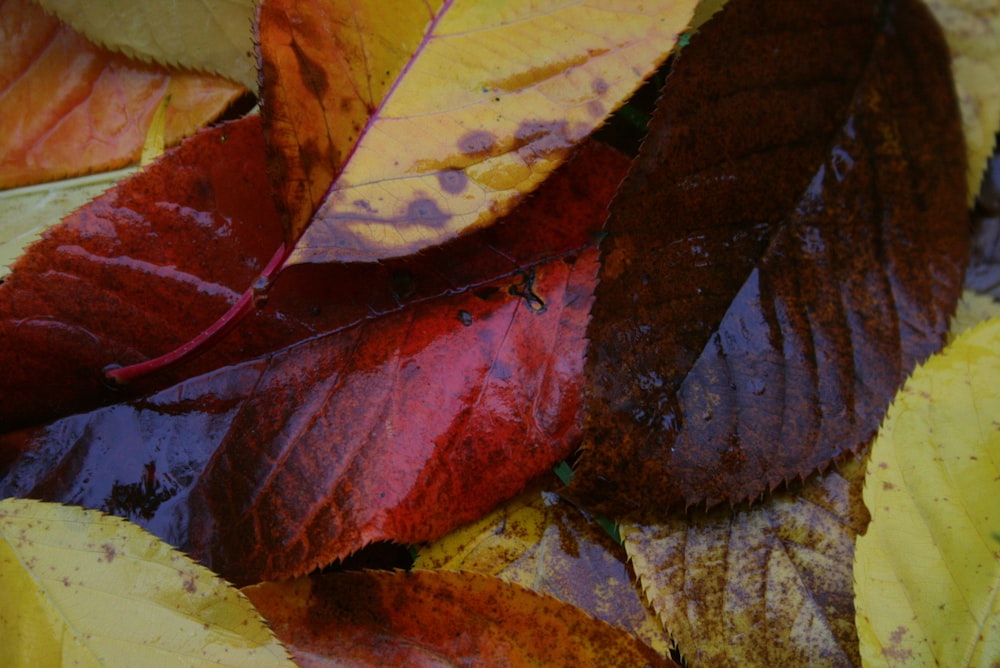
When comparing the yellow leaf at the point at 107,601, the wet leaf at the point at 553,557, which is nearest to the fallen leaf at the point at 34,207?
the yellow leaf at the point at 107,601

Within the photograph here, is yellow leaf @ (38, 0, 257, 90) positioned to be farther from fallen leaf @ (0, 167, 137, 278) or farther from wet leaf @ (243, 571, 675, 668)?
wet leaf @ (243, 571, 675, 668)

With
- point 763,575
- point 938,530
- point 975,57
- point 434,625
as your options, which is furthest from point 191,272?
point 975,57

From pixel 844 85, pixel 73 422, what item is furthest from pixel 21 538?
pixel 844 85

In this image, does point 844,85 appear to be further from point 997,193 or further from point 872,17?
point 997,193

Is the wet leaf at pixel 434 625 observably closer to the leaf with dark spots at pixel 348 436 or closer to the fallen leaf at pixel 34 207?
the leaf with dark spots at pixel 348 436

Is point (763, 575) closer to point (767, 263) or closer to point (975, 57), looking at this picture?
point (767, 263)

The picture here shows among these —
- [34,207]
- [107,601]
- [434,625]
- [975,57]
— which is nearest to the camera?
[107,601]

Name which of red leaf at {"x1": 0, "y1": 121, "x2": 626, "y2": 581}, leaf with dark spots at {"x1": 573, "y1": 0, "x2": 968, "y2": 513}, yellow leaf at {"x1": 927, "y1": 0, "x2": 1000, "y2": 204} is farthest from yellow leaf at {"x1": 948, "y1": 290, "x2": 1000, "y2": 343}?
red leaf at {"x1": 0, "y1": 121, "x2": 626, "y2": 581}
